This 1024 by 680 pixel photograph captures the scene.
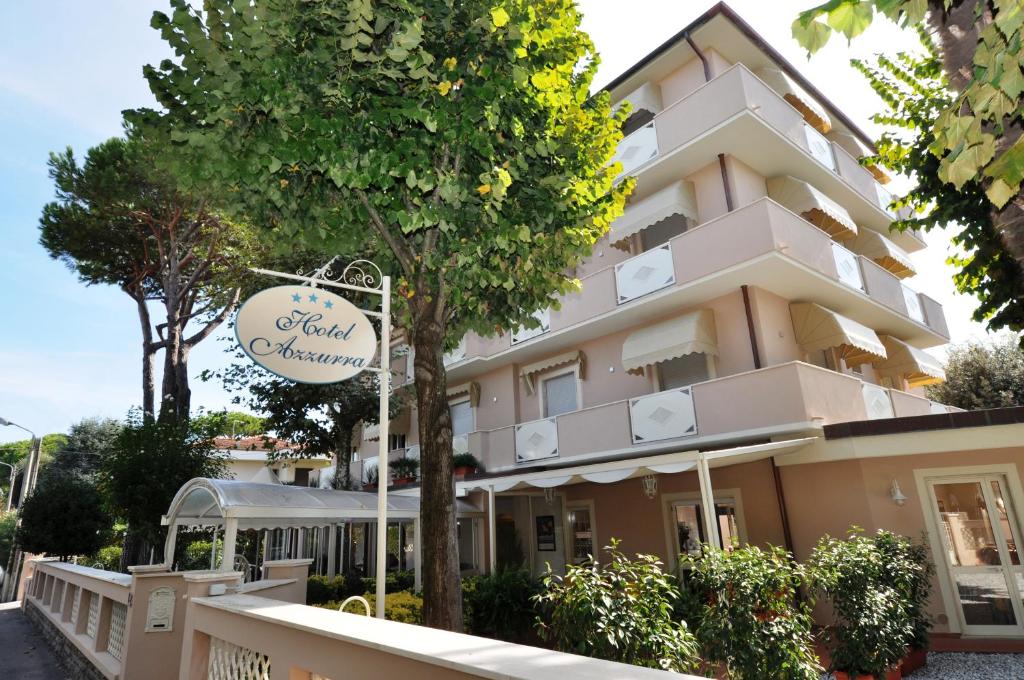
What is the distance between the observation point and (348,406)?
56.8 feet

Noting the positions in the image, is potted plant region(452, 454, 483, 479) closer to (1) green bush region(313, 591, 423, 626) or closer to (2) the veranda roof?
(2) the veranda roof

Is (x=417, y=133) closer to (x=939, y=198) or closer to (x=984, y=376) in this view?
(x=939, y=198)

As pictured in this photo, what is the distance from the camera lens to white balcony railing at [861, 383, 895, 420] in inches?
472

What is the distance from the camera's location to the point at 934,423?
882 cm

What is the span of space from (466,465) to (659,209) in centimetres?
847

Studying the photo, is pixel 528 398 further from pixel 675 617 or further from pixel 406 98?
pixel 406 98

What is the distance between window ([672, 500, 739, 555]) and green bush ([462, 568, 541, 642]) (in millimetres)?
3850

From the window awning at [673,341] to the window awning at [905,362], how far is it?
671 cm

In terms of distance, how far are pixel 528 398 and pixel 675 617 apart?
30.7 feet

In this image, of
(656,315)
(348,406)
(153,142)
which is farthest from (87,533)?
(656,315)

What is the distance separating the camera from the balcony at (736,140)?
1215cm

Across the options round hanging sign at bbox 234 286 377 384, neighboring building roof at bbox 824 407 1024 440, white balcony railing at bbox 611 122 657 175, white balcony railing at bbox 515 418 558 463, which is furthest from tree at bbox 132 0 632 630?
white balcony railing at bbox 515 418 558 463

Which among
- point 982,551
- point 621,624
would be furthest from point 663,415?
point 621,624

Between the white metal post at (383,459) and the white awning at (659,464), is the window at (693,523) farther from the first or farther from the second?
the white metal post at (383,459)
